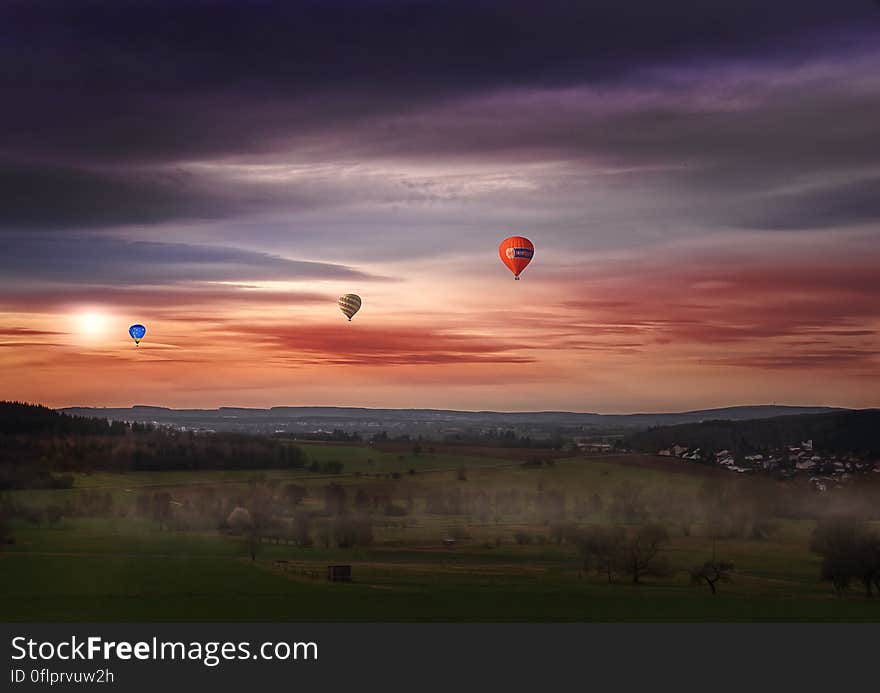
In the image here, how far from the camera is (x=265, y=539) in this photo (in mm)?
77188

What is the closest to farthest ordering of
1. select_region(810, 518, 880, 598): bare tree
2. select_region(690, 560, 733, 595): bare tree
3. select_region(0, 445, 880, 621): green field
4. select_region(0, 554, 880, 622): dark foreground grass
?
Result: select_region(0, 554, 880, 622): dark foreground grass < select_region(0, 445, 880, 621): green field < select_region(810, 518, 880, 598): bare tree < select_region(690, 560, 733, 595): bare tree

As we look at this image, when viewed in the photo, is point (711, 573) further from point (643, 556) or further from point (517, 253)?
point (517, 253)

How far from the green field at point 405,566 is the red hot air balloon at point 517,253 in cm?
1948

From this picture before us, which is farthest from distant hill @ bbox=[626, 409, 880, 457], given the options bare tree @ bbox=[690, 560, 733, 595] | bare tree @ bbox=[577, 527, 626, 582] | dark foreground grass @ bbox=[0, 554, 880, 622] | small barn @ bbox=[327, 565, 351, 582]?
small barn @ bbox=[327, 565, 351, 582]

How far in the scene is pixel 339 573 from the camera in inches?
2435

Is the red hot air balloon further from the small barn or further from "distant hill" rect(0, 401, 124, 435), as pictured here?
"distant hill" rect(0, 401, 124, 435)

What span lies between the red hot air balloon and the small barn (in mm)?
23842

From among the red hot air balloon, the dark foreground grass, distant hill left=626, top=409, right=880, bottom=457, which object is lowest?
the dark foreground grass

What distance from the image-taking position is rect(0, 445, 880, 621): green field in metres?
50.4

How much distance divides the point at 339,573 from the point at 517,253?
83.7 feet

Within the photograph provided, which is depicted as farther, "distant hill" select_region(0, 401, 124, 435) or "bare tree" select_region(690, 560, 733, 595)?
"distant hill" select_region(0, 401, 124, 435)

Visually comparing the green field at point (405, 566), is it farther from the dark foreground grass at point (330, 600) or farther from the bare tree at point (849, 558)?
the bare tree at point (849, 558)

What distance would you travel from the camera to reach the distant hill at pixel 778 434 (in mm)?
94812

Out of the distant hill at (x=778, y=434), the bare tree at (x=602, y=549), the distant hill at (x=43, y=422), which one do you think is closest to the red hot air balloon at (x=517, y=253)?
the bare tree at (x=602, y=549)
